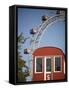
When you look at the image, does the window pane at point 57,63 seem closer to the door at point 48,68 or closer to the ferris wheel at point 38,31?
the door at point 48,68

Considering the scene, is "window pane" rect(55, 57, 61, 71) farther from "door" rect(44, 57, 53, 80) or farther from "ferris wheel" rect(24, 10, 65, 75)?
"ferris wheel" rect(24, 10, 65, 75)

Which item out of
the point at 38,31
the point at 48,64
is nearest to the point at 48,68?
the point at 48,64

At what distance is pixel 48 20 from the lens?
68.9 inches

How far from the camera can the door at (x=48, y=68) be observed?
1.75 meters

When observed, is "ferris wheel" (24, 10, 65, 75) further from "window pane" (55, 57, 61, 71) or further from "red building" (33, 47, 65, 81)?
"window pane" (55, 57, 61, 71)

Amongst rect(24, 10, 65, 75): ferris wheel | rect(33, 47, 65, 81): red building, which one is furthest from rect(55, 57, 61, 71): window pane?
rect(24, 10, 65, 75): ferris wheel

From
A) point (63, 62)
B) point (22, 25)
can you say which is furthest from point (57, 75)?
point (22, 25)

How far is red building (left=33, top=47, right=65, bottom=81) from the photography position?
1727 millimetres

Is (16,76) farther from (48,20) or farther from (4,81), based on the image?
(48,20)

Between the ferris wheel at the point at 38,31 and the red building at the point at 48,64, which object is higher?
the ferris wheel at the point at 38,31

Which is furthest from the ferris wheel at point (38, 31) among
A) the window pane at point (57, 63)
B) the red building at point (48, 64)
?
the window pane at point (57, 63)

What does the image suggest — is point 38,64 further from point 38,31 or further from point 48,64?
point 38,31

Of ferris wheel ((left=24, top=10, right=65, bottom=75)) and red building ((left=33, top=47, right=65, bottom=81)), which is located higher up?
ferris wheel ((left=24, top=10, right=65, bottom=75))

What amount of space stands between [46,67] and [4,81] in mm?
236
